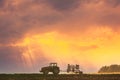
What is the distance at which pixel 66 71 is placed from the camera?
72.1 meters

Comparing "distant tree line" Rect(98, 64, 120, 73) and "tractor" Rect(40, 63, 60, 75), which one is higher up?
"distant tree line" Rect(98, 64, 120, 73)

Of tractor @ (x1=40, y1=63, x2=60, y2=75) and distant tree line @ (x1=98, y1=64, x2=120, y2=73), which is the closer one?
tractor @ (x1=40, y1=63, x2=60, y2=75)

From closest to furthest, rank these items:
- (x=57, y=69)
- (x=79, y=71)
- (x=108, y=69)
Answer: (x=57, y=69) → (x=79, y=71) → (x=108, y=69)

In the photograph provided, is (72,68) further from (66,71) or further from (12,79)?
(12,79)

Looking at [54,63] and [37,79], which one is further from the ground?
[54,63]

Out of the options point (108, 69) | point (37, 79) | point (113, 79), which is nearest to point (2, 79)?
point (37, 79)

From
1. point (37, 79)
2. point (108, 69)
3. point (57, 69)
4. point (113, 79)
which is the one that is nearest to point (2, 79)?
point (37, 79)

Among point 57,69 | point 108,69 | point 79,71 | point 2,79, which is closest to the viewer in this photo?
point 2,79

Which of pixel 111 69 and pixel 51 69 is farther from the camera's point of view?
pixel 111 69

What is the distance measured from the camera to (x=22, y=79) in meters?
42.1

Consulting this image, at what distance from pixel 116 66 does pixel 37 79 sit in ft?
291

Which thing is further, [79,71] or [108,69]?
[108,69]

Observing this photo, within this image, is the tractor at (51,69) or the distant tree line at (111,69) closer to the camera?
the tractor at (51,69)

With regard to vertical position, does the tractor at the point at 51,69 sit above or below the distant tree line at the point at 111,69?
below
